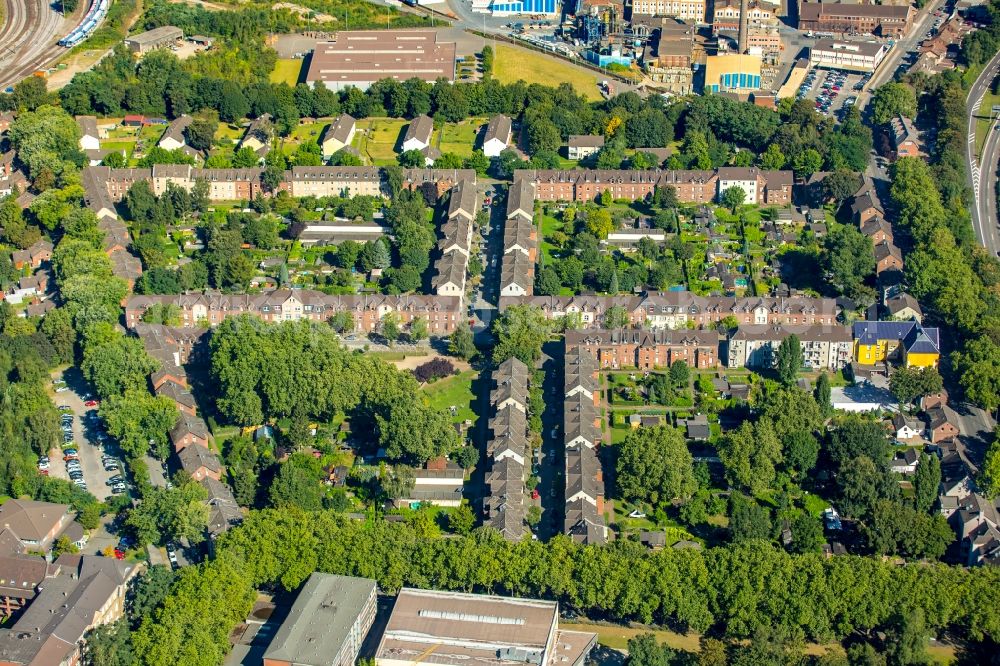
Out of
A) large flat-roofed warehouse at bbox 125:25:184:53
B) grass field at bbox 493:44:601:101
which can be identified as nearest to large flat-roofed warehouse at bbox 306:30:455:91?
grass field at bbox 493:44:601:101

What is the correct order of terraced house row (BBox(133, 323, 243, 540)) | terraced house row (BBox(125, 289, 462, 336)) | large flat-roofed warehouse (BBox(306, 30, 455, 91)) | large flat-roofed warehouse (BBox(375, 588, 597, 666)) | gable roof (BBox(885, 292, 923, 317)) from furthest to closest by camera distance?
1. large flat-roofed warehouse (BBox(306, 30, 455, 91))
2. terraced house row (BBox(125, 289, 462, 336))
3. gable roof (BBox(885, 292, 923, 317))
4. terraced house row (BBox(133, 323, 243, 540))
5. large flat-roofed warehouse (BBox(375, 588, 597, 666))

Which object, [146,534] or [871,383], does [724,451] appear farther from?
[146,534]

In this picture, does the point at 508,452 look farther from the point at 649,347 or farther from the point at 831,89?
the point at 831,89

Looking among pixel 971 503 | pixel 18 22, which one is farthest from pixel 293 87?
pixel 971 503

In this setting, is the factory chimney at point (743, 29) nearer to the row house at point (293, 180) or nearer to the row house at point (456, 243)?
the row house at point (293, 180)

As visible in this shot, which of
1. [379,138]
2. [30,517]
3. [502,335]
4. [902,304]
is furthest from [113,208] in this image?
[902,304]

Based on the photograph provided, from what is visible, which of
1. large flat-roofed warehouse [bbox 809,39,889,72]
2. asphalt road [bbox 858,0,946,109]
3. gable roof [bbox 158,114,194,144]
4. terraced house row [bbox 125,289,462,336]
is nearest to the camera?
terraced house row [bbox 125,289,462,336]

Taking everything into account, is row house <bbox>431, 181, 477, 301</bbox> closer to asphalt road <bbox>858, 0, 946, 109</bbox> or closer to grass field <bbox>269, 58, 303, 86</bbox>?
grass field <bbox>269, 58, 303, 86</bbox>
